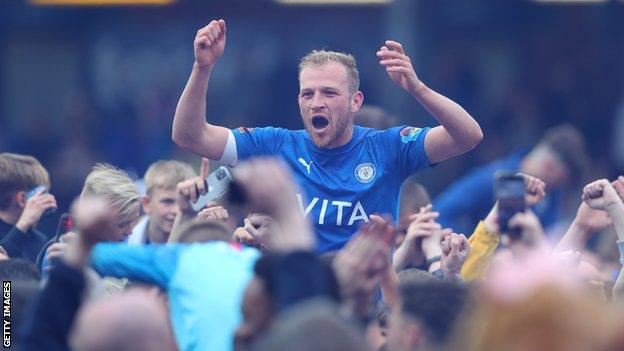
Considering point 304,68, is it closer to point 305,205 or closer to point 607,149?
point 305,205

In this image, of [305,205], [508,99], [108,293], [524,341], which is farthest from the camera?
[508,99]

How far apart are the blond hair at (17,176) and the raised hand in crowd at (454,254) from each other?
2.15m

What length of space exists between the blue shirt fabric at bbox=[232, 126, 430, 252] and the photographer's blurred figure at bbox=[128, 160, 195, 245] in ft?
3.02

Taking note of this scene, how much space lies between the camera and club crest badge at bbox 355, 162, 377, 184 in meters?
6.69

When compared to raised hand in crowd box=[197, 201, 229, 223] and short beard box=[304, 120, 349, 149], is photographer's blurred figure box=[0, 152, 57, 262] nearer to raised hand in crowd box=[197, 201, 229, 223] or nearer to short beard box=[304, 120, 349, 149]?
raised hand in crowd box=[197, 201, 229, 223]

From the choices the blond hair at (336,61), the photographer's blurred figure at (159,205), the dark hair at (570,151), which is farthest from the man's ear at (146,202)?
the dark hair at (570,151)

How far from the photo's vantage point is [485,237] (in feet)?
23.3

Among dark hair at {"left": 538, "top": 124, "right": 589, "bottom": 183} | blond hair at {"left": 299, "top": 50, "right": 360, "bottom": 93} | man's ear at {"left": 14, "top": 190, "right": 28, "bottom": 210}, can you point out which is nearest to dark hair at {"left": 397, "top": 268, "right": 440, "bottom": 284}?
blond hair at {"left": 299, "top": 50, "right": 360, "bottom": 93}

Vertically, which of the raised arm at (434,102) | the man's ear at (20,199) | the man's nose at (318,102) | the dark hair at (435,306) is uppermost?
the raised arm at (434,102)

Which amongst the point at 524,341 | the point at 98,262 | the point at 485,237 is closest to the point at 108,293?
the point at 98,262

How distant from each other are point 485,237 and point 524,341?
3.57 m

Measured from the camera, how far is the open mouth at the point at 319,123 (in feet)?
22.1

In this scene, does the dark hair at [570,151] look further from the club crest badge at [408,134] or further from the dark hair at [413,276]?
the dark hair at [413,276]

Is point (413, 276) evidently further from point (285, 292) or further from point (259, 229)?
point (285, 292)
